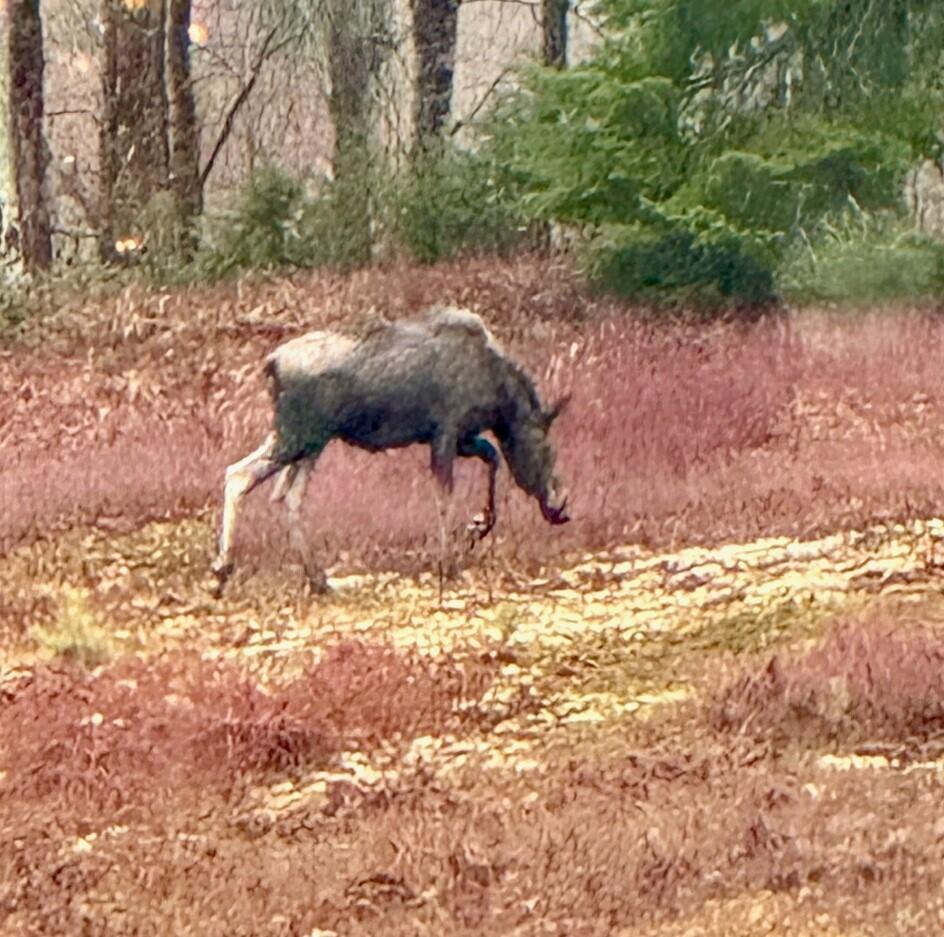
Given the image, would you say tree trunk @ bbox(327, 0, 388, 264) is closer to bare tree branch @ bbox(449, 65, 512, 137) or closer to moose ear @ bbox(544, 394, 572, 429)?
bare tree branch @ bbox(449, 65, 512, 137)

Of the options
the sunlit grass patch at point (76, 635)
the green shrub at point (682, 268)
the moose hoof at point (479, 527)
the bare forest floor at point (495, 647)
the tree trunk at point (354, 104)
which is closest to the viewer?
the bare forest floor at point (495, 647)

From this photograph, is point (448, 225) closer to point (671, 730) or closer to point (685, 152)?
point (685, 152)

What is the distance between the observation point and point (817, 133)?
8.24 meters

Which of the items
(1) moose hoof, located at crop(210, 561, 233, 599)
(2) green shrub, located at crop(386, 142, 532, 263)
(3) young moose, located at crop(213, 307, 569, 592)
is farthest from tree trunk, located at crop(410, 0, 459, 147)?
(1) moose hoof, located at crop(210, 561, 233, 599)

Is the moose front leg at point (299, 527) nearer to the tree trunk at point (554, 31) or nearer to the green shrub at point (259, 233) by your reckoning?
the green shrub at point (259, 233)

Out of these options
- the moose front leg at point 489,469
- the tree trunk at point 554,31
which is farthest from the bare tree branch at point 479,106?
the moose front leg at point 489,469

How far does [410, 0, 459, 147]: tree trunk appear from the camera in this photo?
942 centimetres

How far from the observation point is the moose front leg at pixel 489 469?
672 centimetres

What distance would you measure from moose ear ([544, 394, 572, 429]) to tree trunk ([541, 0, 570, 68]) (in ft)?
7.64

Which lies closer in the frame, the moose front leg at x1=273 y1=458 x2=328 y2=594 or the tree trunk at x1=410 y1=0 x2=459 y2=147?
the moose front leg at x1=273 y1=458 x2=328 y2=594

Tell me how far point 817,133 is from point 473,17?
278 centimetres

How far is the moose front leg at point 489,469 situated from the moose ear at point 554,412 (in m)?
0.21

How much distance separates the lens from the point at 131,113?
9.49 meters

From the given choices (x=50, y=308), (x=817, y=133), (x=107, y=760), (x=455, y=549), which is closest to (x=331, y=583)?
(x=455, y=549)
